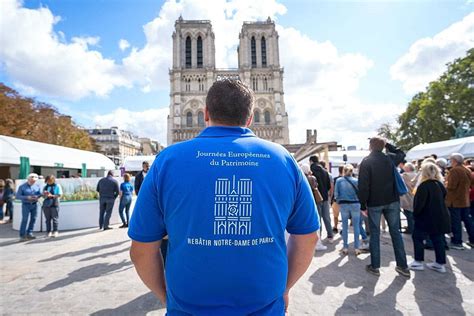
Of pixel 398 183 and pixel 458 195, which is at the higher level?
pixel 398 183

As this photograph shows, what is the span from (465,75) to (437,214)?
2235 centimetres

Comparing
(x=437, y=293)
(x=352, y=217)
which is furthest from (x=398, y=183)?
(x=437, y=293)

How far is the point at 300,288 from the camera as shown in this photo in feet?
10.7

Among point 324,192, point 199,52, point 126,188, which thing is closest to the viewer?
point 324,192

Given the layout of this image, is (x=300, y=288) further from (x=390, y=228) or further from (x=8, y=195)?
(x=8, y=195)

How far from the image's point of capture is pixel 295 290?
126 inches

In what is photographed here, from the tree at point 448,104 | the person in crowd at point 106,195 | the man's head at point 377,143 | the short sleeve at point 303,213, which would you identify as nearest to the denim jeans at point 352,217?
the man's head at point 377,143

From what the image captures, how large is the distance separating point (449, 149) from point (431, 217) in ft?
31.7

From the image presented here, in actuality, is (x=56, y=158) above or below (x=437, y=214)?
above

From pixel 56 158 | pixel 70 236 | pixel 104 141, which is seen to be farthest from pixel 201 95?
pixel 70 236

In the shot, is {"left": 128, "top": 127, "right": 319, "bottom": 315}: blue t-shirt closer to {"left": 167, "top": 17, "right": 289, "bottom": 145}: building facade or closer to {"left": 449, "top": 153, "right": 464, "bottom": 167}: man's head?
{"left": 449, "top": 153, "right": 464, "bottom": 167}: man's head

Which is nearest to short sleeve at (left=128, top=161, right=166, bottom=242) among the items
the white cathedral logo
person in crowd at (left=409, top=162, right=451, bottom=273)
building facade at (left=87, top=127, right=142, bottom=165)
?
the white cathedral logo

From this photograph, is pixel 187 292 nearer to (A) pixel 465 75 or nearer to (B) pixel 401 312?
(B) pixel 401 312

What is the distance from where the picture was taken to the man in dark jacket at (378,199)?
3.64 metres
